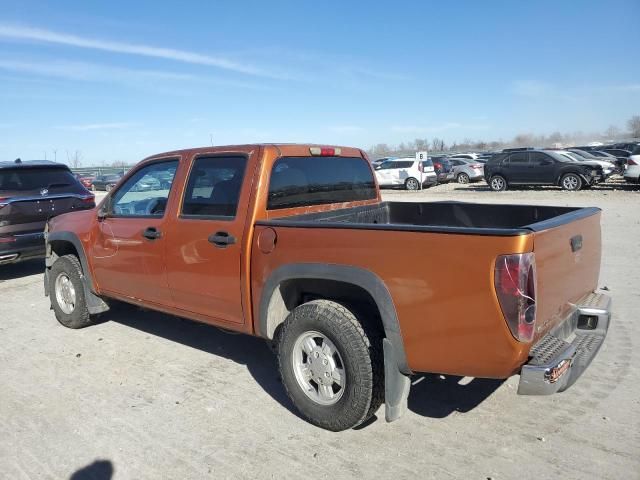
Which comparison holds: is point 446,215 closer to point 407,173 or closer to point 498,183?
point 498,183

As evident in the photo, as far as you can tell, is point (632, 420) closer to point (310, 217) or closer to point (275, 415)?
point (275, 415)

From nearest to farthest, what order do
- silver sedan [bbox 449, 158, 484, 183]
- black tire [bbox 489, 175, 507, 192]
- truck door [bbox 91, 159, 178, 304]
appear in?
truck door [bbox 91, 159, 178, 304], black tire [bbox 489, 175, 507, 192], silver sedan [bbox 449, 158, 484, 183]

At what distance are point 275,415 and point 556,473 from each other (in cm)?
177

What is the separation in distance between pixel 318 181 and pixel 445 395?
6.40 feet

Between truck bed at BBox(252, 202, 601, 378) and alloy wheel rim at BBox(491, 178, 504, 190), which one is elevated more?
truck bed at BBox(252, 202, 601, 378)

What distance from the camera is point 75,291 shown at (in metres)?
5.31

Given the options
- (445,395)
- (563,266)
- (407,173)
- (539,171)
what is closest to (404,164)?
(407,173)

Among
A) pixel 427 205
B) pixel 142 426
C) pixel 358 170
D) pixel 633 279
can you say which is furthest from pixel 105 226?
pixel 633 279

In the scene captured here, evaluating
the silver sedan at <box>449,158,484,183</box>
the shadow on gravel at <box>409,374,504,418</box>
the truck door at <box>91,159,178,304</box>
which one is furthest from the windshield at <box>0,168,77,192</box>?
the silver sedan at <box>449,158,484,183</box>

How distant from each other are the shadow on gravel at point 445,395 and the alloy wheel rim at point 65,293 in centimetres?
373

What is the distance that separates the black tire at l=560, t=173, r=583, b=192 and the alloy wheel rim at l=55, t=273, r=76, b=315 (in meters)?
19.8

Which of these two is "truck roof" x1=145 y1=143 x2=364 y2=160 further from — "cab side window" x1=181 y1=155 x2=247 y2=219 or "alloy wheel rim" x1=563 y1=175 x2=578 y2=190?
"alloy wheel rim" x1=563 y1=175 x2=578 y2=190

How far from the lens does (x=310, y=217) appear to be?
3.95 meters

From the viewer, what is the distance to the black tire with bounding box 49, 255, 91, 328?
5254 millimetres
